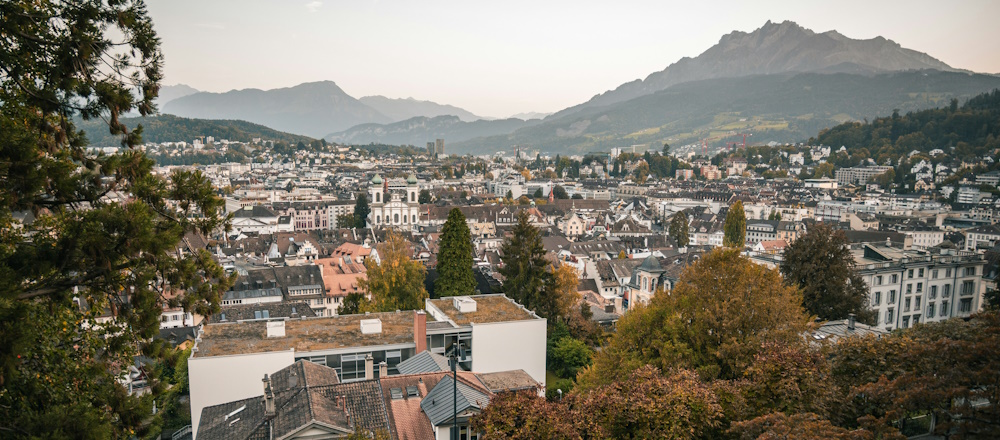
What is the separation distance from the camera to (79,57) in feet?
24.5

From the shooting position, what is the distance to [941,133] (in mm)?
163750

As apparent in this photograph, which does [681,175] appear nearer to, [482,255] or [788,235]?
[788,235]

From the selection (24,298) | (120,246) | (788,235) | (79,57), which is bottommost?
(788,235)

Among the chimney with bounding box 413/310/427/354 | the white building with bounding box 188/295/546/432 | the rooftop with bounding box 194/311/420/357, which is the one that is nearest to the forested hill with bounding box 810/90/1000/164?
the white building with bounding box 188/295/546/432

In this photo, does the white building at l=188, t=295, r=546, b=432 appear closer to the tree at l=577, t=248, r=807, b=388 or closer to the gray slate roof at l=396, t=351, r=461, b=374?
the gray slate roof at l=396, t=351, r=461, b=374

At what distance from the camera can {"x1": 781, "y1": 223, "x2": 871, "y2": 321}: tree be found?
28016 millimetres

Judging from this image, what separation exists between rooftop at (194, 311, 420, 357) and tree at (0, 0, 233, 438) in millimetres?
13362

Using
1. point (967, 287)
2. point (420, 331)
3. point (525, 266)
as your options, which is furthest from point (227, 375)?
point (967, 287)

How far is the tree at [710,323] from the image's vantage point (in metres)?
19.3

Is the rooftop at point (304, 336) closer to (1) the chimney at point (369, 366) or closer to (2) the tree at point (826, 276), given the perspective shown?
(1) the chimney at point (369, 366)

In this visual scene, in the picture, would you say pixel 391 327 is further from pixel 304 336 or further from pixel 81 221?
pixel 81 221

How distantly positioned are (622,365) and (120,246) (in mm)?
16039

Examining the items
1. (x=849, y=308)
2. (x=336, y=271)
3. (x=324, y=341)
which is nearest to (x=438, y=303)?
(x=324, y=341)

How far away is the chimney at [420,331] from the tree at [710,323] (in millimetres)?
5521
